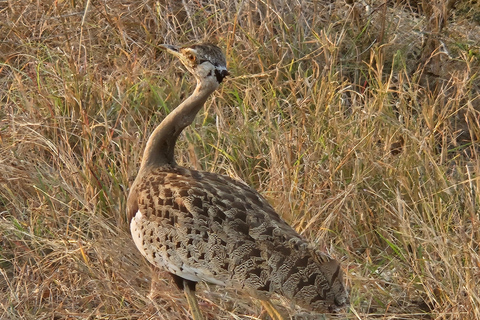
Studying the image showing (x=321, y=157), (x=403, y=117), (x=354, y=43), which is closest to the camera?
(x=321, y=157)

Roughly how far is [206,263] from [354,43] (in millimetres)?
2707

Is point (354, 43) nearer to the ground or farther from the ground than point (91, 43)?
nearer to the ground

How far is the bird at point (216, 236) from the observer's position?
3.38 metres

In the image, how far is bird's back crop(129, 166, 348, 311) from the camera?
11.1 ft

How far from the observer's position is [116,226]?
14.3 feet

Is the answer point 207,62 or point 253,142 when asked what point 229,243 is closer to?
point 207,62

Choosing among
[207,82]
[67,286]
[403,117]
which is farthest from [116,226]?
[403,117]

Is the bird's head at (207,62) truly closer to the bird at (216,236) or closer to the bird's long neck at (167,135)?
the bird at (216,236)

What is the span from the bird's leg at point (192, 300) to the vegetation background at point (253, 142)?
0.14 meters

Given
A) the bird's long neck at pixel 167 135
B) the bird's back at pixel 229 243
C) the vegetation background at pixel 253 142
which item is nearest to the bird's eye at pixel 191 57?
the bird's long neck at pixel 167 135

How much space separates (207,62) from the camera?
3775 millimetres

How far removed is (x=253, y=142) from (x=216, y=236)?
1.40m

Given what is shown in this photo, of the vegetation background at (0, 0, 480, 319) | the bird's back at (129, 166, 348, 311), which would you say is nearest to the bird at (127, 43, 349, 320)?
the bird's back at (129, 166, 348, 311)

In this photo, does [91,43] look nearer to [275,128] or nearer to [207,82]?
[275,128]
